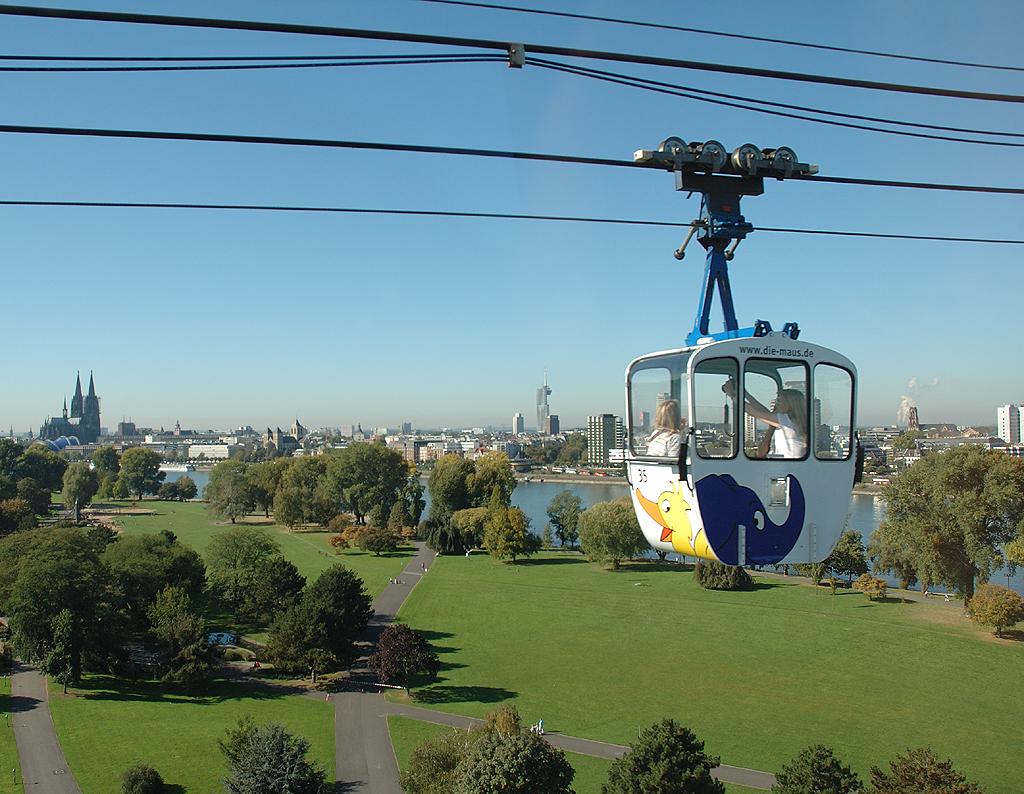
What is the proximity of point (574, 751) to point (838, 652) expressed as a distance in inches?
464

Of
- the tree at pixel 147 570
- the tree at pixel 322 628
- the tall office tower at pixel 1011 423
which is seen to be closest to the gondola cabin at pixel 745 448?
the tree at pixel 322 628

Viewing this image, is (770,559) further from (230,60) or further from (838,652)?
(838,652)

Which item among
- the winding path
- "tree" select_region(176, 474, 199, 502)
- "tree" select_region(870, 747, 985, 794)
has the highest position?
"tree" select_region(176, 474, 199, 502)

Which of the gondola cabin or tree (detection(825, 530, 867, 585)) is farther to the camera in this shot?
tree (detection(825, 530, 867, 585))

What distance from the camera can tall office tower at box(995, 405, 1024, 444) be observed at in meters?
119

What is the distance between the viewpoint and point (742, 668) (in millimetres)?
20891

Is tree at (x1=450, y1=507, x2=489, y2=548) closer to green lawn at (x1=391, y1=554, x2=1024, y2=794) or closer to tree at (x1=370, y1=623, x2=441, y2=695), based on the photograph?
green lawn at (x1=391, y1=554, x2=1024, y2=794)

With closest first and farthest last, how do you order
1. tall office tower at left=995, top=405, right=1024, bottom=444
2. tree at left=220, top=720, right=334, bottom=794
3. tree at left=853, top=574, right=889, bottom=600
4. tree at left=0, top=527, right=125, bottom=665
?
1. tree at left=220, top=720, right=334, bottom=794
2. tree at left=0, top=527, right=125, bottom=665
3. tree at left=853, top=574, right=889, bottom=600
4. tall office tower at left=995, top=405, right=1024, bottom=444

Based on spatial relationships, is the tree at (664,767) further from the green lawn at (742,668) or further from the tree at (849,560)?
the tree at (849,560)

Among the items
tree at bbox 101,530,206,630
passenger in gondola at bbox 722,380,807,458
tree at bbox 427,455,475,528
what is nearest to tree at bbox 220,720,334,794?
passenger in gondola at bbox 722,380,807,458

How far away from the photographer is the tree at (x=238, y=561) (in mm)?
26594

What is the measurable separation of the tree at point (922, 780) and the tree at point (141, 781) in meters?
13.0

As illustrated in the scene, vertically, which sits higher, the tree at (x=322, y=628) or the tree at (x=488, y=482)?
the tree at (x=488, y=482)

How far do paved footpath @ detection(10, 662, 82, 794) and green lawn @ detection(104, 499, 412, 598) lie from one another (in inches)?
498
